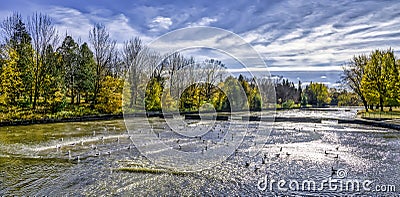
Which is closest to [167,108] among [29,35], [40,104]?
[40,104]

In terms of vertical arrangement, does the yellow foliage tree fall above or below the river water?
above

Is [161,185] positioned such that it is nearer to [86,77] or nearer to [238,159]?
[238,159]

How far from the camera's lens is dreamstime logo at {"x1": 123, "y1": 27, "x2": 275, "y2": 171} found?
1168 centimetres

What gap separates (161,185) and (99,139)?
31.8 ft

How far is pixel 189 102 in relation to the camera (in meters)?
41.3

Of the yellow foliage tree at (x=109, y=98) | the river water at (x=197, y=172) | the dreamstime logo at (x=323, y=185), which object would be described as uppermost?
the yellow foliage tree at (x=109, y=98)

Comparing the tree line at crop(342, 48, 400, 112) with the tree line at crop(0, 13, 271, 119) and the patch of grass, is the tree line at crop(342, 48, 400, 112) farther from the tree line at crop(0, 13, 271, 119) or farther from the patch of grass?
the patch of grass

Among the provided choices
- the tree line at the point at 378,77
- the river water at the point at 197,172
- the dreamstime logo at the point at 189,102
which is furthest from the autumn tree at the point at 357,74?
the river water at the point at 197,172

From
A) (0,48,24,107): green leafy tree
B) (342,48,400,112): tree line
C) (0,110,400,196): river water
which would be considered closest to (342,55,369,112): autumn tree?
(342,48,400,112): tree line

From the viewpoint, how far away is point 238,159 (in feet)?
39.4

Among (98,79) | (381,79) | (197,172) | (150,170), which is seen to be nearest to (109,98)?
(98,79)

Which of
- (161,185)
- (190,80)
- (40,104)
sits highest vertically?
(190,80)

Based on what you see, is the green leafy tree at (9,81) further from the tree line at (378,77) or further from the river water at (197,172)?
the tree line at (378,77)

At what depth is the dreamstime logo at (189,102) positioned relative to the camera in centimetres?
1168
